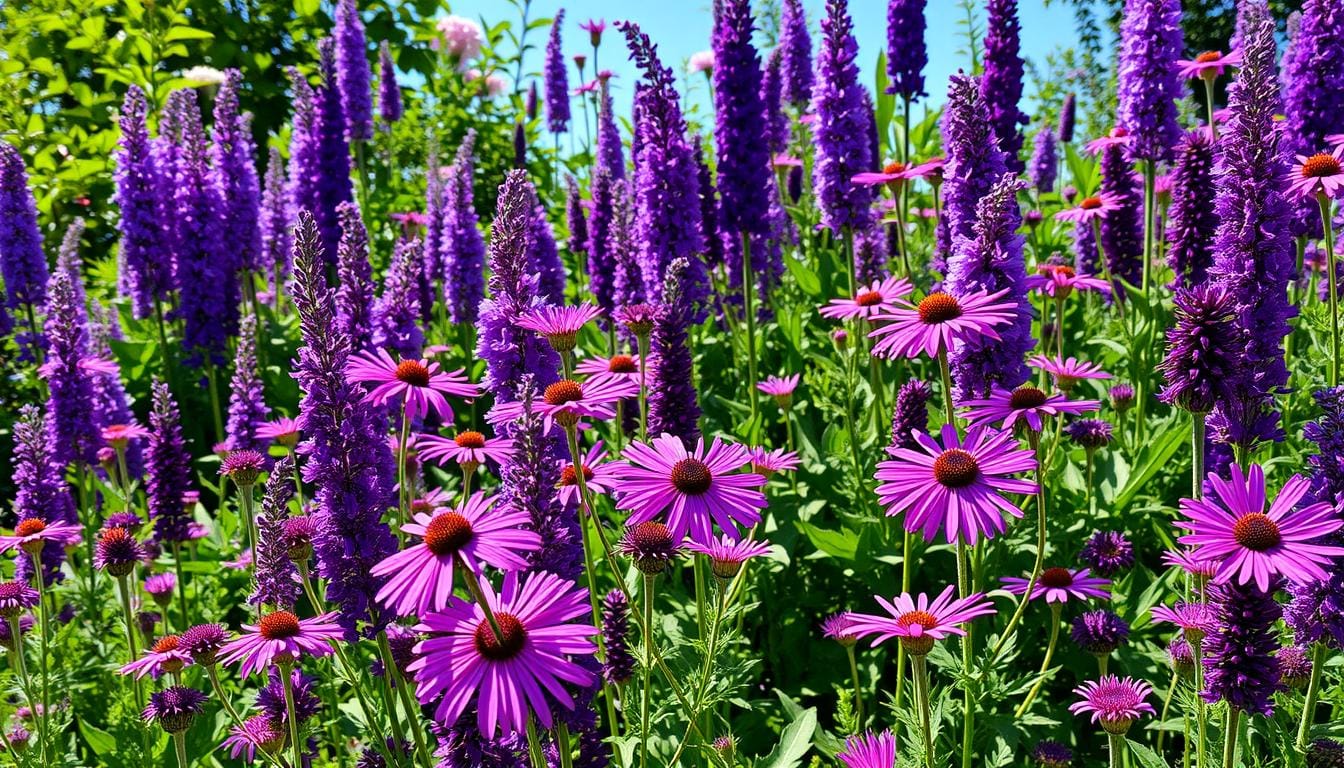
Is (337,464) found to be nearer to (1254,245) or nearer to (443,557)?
(443,557)

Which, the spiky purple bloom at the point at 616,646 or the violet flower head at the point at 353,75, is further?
the violet flower head at the point at 353,75

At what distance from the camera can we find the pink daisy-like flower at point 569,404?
6.77ft

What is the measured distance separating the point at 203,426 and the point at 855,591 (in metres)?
4.67

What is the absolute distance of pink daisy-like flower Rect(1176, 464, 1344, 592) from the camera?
165cm

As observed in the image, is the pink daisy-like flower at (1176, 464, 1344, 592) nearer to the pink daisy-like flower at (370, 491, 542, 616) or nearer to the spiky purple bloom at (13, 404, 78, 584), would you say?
the pink daisy-like flower at (370, 491, 542, 616)

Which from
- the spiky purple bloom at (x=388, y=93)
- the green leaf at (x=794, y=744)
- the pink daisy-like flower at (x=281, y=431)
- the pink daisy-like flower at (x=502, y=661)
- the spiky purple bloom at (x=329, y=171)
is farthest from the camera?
the spiky purple bloom at (x=388, y=93)

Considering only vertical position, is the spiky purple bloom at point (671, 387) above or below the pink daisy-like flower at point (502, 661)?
above

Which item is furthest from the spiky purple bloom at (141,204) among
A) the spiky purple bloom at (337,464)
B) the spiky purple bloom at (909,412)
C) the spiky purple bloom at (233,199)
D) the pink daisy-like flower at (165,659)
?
the spiky purple bloom at (909,412)

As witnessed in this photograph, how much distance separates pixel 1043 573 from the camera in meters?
2.54

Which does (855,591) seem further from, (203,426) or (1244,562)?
(203,426)

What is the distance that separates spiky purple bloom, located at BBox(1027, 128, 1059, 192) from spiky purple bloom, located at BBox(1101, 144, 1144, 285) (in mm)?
3140

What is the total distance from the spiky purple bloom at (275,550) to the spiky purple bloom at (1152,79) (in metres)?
4.01

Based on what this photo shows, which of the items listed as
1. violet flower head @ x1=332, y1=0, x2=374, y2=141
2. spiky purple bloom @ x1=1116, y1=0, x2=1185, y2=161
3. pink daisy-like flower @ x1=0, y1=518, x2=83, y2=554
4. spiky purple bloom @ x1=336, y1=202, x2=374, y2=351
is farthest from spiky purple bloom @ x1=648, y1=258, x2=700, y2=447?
violet flower head @ x1=332, y1=0, x2=374, y2=141

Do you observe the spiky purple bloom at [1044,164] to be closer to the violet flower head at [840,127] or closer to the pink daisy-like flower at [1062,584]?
the violet flower head at [840,127]
